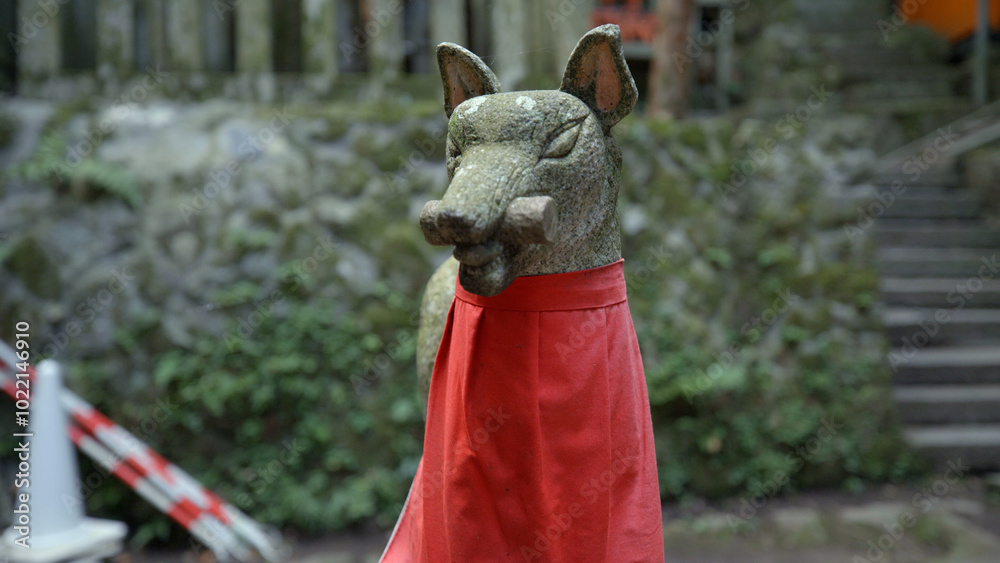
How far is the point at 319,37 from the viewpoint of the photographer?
162 inches

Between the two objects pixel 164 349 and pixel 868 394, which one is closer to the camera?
pixel 164 349

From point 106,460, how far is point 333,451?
1.06 m

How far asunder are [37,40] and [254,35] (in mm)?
1228

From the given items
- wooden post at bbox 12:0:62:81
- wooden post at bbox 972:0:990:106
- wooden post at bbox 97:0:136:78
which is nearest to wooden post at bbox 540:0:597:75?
wooden post at bbox 97:0:136:78

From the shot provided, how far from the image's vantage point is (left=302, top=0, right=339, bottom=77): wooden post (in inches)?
160

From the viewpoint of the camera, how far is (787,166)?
13.9 feet

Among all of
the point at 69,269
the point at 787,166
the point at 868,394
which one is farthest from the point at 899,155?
the point at 69,269

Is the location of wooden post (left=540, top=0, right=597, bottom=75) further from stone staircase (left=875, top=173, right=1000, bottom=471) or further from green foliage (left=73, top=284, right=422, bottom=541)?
stone staircase (left=875, top=173, right=1000, bottom=471)

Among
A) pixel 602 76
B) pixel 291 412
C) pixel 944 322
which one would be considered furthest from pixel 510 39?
pixel 944 322

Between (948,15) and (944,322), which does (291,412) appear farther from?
(948,15)

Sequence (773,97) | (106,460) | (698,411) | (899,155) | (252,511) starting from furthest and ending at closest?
(773,97) < (899,155) < (698,411) < (252,511) < (106,460)

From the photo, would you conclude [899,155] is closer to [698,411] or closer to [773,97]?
[773,97]

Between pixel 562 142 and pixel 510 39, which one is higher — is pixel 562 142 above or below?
below

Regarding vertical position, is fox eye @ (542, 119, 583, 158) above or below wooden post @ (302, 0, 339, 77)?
below
